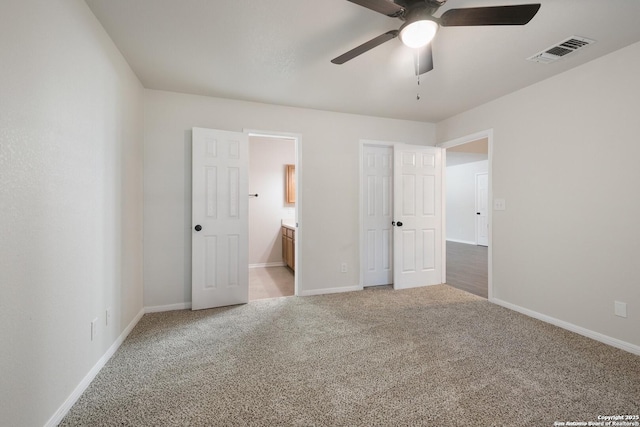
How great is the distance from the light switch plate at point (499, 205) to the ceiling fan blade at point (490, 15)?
2251 mm

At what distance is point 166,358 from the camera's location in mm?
2092

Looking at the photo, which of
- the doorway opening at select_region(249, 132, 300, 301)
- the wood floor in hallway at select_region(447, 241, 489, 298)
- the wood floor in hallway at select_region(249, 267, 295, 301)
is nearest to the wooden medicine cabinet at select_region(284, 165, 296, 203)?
the doorway opening at select_region(249, 132, 300, 301)

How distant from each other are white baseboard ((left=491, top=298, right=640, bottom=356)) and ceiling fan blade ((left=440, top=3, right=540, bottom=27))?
2.59 metres

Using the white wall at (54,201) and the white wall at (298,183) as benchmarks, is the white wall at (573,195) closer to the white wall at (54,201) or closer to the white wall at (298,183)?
the white wall at (298,183)

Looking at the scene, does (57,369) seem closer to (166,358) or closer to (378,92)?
(166,358)

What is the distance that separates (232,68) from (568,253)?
360 cm

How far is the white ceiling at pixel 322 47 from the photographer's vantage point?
5.85ft

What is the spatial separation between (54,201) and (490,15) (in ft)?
8.24

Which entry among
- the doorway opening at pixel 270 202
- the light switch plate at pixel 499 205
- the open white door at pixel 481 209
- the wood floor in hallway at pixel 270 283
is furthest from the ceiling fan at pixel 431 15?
the open white door at pixel 481 209

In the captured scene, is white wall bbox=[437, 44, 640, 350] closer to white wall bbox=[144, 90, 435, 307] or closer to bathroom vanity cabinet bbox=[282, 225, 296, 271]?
white wall bbox=[144, 90, 435, 307]

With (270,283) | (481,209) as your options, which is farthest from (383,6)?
(481,209)

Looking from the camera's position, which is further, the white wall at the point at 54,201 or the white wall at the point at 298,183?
the white wall at the point at 298,183

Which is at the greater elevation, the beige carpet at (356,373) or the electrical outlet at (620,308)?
the electrical outlet at (620,308)

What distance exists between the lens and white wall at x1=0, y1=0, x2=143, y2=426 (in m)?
1.16
